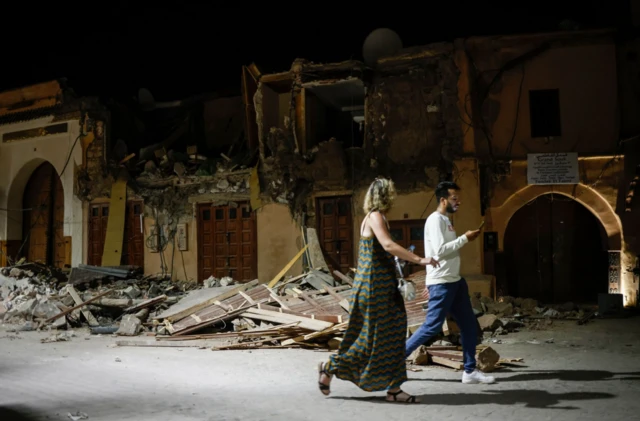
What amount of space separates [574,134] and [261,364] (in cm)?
1103

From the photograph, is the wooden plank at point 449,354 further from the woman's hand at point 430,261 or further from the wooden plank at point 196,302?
the wooden plank at point 196,302

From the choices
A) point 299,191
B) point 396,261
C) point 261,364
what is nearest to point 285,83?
point 299,191

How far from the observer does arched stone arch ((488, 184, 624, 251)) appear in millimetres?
13938

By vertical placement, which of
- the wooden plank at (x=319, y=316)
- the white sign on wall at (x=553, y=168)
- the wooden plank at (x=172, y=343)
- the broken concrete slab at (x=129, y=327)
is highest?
the white sign on wall at (x=553, y=168)

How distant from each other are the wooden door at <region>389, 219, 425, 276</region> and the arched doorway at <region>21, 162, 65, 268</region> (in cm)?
1294

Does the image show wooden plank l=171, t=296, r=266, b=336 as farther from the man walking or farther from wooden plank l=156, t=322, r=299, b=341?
the man walking

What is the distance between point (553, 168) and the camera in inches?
566

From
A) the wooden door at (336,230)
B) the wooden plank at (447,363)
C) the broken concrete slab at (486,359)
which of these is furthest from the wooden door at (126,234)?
the broken concrete slab at (486,359)

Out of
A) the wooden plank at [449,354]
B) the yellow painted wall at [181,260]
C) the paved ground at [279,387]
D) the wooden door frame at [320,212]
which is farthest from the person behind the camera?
the yellow painted wall at [181,260]

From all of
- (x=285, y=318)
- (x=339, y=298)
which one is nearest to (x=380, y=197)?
(x=285, y=318)

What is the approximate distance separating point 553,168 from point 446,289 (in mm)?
10388

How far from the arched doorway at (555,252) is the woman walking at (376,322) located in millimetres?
11219

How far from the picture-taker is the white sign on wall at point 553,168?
1427 centimetres

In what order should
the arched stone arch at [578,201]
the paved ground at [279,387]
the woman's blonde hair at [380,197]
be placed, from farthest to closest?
the arched stone arch at [578,201], the woman's blonde hair at [380,197], the paved ground at [279,387]
